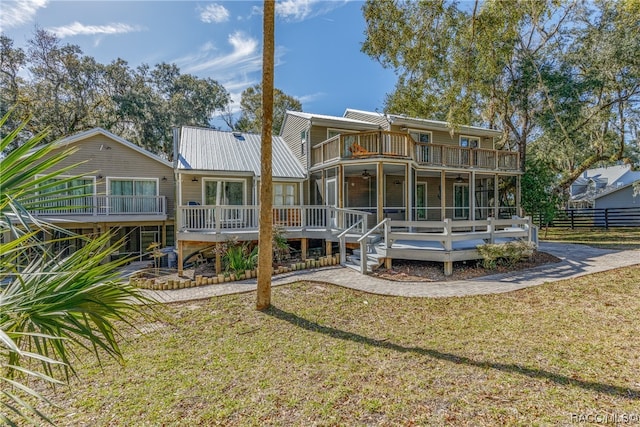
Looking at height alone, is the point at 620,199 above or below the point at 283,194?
below

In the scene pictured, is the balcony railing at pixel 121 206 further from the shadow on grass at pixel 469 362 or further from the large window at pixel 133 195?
the shadow on grass at pixel 469 362

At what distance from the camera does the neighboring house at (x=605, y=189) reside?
2664cm

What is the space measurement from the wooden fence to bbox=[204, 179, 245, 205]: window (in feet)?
59.7

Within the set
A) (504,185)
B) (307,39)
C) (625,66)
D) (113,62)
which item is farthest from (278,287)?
(113,62)

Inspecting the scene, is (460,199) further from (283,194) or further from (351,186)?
(283,194)

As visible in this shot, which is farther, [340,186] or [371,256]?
[340,186]

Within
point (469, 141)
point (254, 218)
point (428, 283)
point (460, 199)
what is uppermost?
point (469, 141)

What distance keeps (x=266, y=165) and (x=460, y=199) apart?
15254 millimetres

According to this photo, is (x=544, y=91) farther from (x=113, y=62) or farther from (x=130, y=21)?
(x=113, y=62)

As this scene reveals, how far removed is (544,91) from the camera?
697 inches

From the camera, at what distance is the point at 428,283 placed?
8383 mm

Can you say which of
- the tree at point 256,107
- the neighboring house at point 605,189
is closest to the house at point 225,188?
the tree at point 256,107

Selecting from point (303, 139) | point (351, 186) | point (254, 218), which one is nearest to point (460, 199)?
point (351, 186)

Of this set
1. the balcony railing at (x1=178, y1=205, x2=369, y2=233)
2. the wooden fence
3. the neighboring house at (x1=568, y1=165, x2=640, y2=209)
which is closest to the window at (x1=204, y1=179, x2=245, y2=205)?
the balcony railing at (x1=178, y1=205, x2=369, y2=233)
